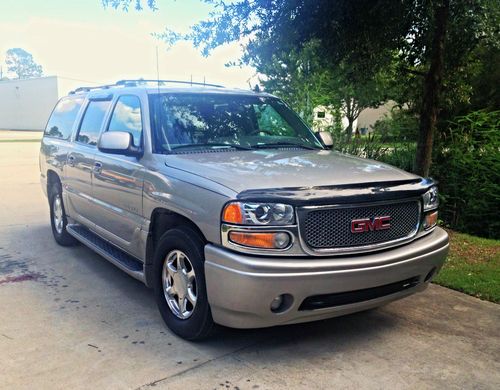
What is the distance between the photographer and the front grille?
10.9ft

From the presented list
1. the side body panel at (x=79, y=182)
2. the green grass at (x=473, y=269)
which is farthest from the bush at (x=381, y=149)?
the side body panel at (x=79, y=182)

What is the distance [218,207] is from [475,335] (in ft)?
7.50

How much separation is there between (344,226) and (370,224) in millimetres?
219

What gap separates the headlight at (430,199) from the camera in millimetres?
3953

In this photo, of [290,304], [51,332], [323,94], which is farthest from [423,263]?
[323,94]

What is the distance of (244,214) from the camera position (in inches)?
128

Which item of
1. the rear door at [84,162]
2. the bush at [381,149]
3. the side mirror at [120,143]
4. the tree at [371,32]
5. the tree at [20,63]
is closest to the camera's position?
the side mirror at [120,143]

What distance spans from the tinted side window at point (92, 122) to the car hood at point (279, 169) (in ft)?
5.51

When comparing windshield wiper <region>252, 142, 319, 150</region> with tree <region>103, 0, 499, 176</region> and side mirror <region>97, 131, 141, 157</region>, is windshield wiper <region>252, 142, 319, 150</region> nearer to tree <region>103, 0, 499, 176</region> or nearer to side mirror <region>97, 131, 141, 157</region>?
side mirror <region>97, 131, 141, 157</region>

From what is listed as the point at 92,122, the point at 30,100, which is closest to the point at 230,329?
the point at 92,122

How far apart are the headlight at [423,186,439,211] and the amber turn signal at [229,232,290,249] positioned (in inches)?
52.2

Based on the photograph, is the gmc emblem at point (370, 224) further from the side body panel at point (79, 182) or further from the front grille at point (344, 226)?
the side body panel at point (79, 182)

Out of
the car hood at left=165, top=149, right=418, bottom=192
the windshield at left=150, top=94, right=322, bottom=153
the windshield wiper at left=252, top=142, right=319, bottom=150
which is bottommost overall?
the car hood at left=165, top=149, right=418, bottom=192

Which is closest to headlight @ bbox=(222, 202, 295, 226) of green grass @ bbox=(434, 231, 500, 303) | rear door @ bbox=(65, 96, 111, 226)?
rear door @ bbox=(65, 96, 111, 226)
